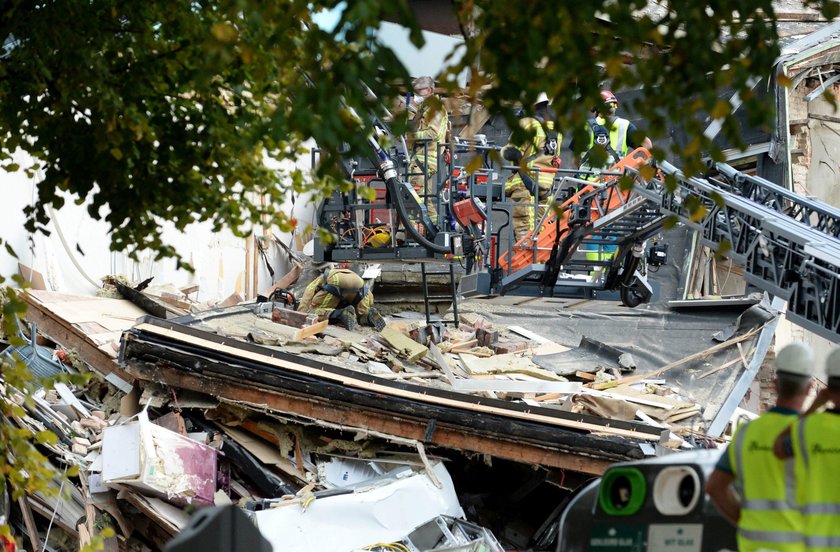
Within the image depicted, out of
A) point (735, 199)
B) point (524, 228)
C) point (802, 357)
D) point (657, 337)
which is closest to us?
point (802, 357)

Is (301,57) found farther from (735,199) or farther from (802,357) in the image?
(735,199)

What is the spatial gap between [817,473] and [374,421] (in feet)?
21.5

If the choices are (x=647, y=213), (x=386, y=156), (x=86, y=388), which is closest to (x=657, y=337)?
(x=647, y=213)

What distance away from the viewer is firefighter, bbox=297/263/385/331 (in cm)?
1352

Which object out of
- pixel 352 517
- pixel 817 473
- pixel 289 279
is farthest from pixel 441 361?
pixel 289 279

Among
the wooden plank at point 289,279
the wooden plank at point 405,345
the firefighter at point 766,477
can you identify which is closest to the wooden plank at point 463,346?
the wooden plank at point 405,345

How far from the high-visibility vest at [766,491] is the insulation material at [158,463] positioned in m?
6.41

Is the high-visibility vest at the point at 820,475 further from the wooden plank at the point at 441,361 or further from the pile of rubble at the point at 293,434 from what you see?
the wooden plank at the point at 441,361

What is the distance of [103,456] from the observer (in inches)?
384

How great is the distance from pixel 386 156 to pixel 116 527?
471 cm

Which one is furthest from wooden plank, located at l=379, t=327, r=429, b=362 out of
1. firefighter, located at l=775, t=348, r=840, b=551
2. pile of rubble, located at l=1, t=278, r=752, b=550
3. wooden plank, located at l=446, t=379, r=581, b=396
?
firefighter, located at l=775, t=348, r=840, b=551

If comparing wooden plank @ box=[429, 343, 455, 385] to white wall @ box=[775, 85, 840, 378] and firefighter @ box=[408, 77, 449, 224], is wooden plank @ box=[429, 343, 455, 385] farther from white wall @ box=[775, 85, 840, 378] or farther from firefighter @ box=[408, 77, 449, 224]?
white wall @ box=[775, 85, 840, 378]

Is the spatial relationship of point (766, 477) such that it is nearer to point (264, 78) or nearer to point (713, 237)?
point (264, 78)

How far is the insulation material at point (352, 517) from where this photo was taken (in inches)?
373
